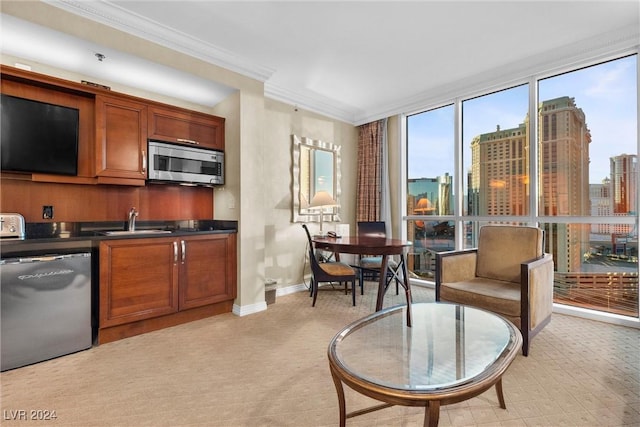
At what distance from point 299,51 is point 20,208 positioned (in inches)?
113

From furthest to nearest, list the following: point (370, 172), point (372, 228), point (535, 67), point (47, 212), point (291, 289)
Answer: point (370, 172), point (372, 228), point (291, 289), point (535, 67), point (47, 212)

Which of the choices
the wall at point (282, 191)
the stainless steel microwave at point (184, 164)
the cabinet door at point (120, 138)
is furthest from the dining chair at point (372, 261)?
the cabinet door at point (120, 138)

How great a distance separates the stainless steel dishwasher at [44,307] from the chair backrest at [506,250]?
3518 millimetres

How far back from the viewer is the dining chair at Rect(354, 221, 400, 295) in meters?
3.92

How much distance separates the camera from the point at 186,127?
321cm

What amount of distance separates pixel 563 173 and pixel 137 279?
174 inches

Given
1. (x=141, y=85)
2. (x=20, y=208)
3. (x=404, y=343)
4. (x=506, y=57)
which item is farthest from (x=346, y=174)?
(x=20, y=208)

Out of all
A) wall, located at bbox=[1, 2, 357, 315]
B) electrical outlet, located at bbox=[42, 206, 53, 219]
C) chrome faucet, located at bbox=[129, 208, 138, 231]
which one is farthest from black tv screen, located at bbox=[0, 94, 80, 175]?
chrome faucet, located at bbox=[129, 208, 138, 231]

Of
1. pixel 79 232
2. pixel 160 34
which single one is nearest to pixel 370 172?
pixel 160 34

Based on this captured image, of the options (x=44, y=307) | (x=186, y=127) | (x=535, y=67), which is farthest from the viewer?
(x=535, y=67)

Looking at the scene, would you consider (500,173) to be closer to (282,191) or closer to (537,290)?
(537,290)

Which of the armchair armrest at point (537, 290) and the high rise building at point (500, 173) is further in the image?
the high rise building at point (500, 173)

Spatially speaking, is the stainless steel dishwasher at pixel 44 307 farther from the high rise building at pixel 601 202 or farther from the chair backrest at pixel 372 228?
the high rise building at pixel 601 202

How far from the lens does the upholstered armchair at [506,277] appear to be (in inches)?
89.9
